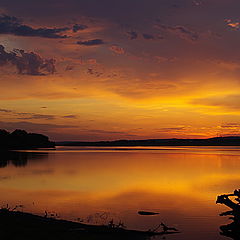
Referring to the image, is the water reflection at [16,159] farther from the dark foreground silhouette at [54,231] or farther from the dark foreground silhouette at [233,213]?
the dark foreground silhouette at [233,213]

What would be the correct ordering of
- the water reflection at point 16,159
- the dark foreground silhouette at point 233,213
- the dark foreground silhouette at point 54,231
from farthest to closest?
the water reflection at point 16,159, the dark foreground silhouette at point 233,213, the dark foreground silhouette at point 54,231

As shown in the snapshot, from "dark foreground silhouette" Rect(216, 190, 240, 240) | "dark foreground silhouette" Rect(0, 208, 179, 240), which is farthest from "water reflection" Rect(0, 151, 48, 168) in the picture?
"dark foreground silhouette" Rect(216, 190, 240, 240)

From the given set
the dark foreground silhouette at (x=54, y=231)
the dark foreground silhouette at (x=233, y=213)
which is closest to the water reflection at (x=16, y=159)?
the dark foreground silhouette at (x=54, y=231)

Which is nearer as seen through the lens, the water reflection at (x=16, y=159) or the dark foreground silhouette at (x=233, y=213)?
the dark foreground silhouette at (x=233, y=213)

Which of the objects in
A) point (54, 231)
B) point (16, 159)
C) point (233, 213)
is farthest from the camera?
point (16, 159)

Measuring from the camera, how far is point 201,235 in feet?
69.8

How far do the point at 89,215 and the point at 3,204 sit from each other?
9.94 meters

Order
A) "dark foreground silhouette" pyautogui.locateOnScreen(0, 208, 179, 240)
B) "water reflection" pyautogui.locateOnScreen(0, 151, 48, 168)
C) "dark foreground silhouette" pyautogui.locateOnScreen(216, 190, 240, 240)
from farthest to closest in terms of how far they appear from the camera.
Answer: "water reflection" pyautogui.locateOnScreen(0, 151, 48, 168)
"dark foreground silhouette" pyautogui.locateOnScreen(216, 190, 240, 240)
"dark foreground silhouette" pyautogui.locateOnScreen(0, 208, 179, 240)

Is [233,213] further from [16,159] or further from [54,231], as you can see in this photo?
[16,159]

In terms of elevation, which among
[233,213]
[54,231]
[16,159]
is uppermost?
Result: [233,213]

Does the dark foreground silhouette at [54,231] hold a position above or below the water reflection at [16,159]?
above

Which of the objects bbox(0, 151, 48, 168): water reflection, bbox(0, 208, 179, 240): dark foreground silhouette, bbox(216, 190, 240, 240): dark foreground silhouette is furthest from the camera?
bbox(0, 151, 48, 168): water reflection

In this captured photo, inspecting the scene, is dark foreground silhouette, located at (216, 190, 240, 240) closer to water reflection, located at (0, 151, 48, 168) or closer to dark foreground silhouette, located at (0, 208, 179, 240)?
dark foreground silhouette, located at (0, 208, 179, 240)

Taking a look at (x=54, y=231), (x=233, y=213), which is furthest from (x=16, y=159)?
(x=233, y=213)
